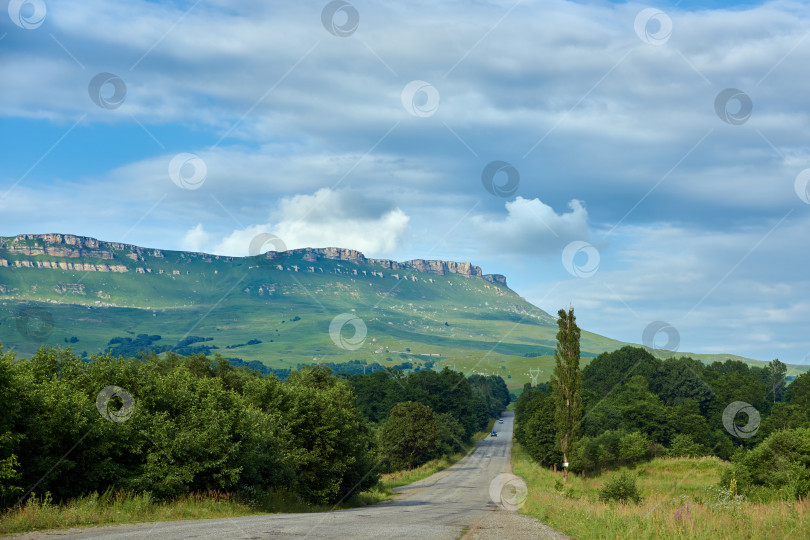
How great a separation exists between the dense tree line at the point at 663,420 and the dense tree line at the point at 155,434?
2879 centimetres

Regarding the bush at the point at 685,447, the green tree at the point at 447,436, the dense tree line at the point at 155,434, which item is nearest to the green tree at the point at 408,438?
the green tree at the point at 447,436

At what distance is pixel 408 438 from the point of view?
117 metres

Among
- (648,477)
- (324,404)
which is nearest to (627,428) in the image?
(648,477)

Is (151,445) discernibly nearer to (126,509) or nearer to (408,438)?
(126,509)

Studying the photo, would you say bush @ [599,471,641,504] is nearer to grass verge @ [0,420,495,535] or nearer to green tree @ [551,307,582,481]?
grass verge @ [0,420,495,535]

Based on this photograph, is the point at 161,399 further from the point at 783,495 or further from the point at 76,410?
the point at 783,495

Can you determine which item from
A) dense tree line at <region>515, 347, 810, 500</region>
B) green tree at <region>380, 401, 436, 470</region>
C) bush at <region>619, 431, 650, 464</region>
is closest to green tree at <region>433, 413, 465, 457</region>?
green tree at <region>380, 401, 436, 470</region>

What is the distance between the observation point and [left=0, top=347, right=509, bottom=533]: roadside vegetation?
23141mm

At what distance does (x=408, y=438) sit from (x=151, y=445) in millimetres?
92203

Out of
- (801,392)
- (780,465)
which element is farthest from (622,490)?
(801,392)

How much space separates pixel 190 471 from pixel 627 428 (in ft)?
357

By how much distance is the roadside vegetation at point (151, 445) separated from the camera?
23141 mm

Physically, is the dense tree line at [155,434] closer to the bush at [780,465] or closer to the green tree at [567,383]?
the bush at [780,465]

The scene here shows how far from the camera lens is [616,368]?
644ft
